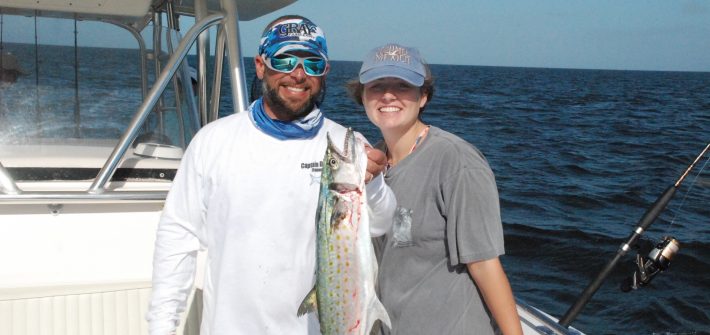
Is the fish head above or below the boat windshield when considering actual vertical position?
below

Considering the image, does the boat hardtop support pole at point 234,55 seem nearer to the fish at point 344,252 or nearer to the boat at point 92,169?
the boat at point 92,169

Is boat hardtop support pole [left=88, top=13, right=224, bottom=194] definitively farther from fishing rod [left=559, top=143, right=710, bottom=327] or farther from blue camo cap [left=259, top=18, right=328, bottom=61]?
fishing rod [left=559, top=143, right=710, bottom=327]

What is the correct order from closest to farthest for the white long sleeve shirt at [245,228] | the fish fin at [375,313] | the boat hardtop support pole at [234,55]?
the fish fin at [375,313], the white long sleeve shirt at [245,228], the boat hardtop support pole at [234,55]

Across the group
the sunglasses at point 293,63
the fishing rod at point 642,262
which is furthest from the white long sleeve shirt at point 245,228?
the fishing rod at point 642,262

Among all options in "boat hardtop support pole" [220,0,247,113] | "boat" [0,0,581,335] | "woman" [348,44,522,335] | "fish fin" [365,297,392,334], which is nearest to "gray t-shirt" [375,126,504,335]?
"woman" [348,44,522,335]

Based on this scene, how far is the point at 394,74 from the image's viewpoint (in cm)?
260

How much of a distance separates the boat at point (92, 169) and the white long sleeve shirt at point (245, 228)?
860mm

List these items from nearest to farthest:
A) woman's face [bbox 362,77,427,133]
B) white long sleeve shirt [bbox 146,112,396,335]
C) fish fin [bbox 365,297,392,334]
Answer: fish fin [bbox 365,297,392,334], white long sleeve shirt [bbox 146,112,396,335], woman's face [bbox 362,77,427,133]

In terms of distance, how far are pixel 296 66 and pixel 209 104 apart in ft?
6.41

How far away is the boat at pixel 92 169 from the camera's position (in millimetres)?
3279

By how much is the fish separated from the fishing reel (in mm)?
2655

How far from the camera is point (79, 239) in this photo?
11.1ft

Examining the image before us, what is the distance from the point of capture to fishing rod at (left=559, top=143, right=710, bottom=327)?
4.24 m

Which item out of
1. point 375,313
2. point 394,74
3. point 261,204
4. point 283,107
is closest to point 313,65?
point 283,107
